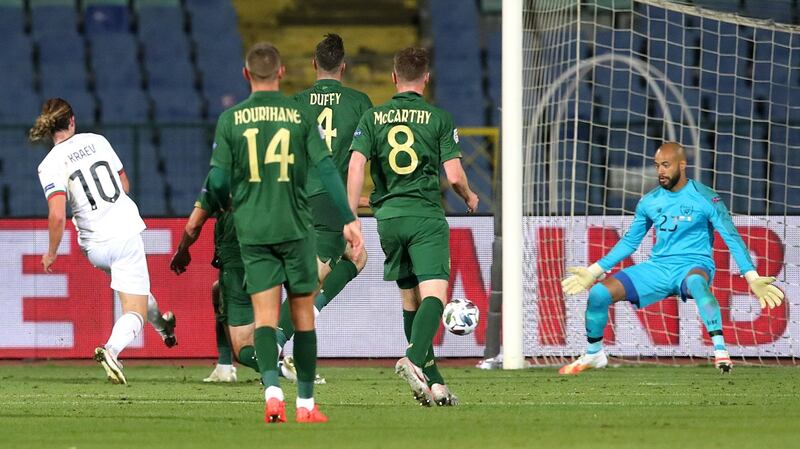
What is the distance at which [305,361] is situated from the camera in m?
6.70

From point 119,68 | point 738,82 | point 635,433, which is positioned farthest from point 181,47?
point 635,433

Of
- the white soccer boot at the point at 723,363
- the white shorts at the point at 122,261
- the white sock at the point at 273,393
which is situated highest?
the white shorts at the point at 122,261

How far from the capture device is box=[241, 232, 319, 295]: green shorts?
6602 mm

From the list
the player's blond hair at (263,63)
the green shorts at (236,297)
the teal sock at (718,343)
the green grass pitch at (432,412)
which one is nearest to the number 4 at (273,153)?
the player's blond hair at (263,63)

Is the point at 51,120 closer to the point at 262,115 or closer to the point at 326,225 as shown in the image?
the point at 326,225

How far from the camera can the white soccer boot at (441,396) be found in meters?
7.73

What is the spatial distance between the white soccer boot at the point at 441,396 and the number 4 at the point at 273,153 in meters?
1.75

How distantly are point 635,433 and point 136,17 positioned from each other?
15942 millimetres

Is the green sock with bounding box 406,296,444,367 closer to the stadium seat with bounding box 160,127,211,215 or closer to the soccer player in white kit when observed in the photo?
the soccer player in white kit

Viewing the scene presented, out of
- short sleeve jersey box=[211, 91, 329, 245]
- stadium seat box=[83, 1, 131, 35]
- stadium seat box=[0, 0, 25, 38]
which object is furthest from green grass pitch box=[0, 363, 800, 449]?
stadium seat box=[0, 0, 25, 38]

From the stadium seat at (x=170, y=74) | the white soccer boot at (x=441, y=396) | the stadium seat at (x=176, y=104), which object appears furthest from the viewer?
the stadium seat at (x=170, y=74)

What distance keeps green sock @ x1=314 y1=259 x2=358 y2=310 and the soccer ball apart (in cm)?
144

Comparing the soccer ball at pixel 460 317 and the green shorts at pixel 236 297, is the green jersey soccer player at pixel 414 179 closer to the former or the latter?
the soccer ball at pixel 460 317

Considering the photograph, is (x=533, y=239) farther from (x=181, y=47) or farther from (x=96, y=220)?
(x=181, y=47)
